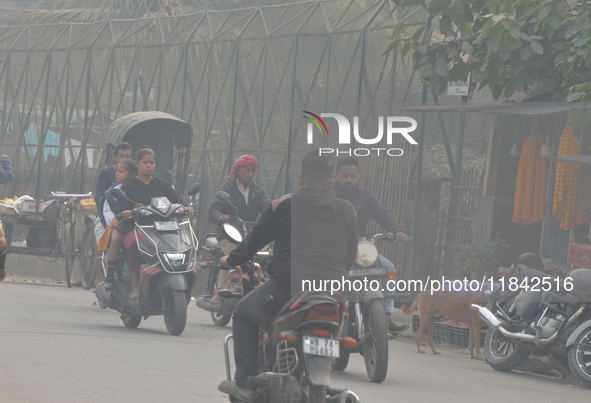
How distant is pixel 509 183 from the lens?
1294 cm

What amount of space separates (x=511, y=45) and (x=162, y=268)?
372 centimetres

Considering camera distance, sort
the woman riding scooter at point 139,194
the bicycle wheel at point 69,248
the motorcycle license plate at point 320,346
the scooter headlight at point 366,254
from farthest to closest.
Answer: the bicycle wheel at point 69,248 < the woman riding scooter at point 139,194 < the scooter headlight at point 366,254 < the motorcycle license plate at point 320,346

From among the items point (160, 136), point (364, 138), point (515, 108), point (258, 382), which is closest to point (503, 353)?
point (515, 108)

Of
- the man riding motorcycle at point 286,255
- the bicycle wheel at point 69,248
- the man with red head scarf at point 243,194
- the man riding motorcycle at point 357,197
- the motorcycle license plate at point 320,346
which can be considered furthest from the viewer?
the bicycle wheel at point 69,248

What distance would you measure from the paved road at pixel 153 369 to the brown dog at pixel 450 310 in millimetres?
236

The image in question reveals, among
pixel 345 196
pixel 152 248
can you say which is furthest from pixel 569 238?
pixel 152 248

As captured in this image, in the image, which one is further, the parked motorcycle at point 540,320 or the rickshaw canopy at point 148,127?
the rickshaw canopy at point 148,127

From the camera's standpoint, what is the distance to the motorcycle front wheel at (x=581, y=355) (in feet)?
23.0

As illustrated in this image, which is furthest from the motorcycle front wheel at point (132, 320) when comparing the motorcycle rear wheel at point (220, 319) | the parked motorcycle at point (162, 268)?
the motorcycle rear wheel at point (220, 319)

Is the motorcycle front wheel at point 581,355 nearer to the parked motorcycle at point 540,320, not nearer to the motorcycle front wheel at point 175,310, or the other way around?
the parked motorcycle at point 540,320

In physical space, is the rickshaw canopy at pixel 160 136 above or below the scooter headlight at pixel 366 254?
above

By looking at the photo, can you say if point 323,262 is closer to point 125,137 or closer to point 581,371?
point 581,371

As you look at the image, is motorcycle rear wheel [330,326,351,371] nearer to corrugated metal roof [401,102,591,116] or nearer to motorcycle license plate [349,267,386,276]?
motorcycle license plate [349,267,386,276]

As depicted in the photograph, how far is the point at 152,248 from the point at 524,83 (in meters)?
3.89
